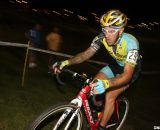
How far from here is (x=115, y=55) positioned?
5914 millimetres

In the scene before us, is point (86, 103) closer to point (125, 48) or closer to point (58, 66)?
point (58, 66)

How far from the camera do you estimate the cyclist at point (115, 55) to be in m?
5.05

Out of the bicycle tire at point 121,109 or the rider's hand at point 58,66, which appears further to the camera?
the bicycle tire at point 121,109

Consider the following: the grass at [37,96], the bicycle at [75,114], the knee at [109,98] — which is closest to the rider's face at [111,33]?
the bicycle at [75,114]

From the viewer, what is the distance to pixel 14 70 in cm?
1166

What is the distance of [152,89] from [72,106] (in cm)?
909

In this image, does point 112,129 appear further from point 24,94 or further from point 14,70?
point 14,70

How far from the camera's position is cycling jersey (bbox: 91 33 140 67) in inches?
209

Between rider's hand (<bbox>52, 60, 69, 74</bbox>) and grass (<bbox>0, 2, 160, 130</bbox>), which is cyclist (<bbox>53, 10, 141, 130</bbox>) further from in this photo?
grass (<bbox>0, 2, 160, 130</bbox>)

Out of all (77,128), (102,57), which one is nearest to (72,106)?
(77,128)

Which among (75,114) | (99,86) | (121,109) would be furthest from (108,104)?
(99,86)

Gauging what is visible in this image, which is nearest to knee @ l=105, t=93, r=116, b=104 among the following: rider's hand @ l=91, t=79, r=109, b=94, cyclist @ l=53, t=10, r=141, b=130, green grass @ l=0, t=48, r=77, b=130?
cyclist @ l=53, t=10, r=141, b=130

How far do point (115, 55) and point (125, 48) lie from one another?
315mm

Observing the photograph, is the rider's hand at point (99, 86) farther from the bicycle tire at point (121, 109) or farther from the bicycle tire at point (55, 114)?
the bicycle tire at point (121, 109)
